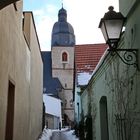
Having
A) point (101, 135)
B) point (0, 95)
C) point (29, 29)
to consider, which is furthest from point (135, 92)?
point (29, 29)

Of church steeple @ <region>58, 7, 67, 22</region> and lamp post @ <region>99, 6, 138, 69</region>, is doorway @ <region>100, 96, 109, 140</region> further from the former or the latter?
church steeple @ <region>58, 7, 67, 22</region>

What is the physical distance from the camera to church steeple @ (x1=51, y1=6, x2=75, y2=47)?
65500 mm

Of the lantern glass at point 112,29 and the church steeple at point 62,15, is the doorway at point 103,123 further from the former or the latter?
the church steeple at point 62,15

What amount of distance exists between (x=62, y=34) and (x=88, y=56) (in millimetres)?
48637

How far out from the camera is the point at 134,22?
4.91m

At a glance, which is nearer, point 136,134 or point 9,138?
point 136,134

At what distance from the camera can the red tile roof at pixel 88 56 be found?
56.7 feet

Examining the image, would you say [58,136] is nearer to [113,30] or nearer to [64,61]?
[113,30]

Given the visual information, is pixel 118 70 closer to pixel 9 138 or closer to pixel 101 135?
pixel 9 138

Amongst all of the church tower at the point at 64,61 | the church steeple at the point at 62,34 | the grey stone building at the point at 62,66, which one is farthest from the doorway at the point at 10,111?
the church steeple at the point at 62,34

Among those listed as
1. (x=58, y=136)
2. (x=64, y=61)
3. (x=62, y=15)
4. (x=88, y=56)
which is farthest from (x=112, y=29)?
(x=62, y=15)

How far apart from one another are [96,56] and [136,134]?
42.6ft

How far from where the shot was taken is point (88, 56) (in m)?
17.8

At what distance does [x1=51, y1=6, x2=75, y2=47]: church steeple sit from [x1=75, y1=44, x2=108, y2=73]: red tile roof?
153 feet
